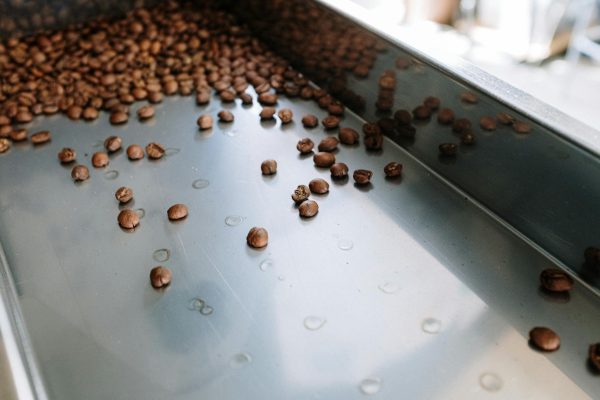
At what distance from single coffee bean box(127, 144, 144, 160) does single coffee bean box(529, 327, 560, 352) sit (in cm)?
82

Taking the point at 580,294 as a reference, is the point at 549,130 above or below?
above

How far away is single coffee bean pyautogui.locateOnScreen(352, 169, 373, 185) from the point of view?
1.02 m

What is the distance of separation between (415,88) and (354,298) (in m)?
0.44

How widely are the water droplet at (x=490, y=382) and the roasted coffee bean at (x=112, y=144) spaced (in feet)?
2.78

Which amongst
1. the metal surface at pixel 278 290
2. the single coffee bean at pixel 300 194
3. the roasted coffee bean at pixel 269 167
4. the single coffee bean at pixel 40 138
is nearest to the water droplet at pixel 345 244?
the metal surface at pixel 278 290

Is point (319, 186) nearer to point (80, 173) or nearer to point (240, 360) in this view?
point (240, 360)

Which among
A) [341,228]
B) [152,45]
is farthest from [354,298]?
Result: [152,45]

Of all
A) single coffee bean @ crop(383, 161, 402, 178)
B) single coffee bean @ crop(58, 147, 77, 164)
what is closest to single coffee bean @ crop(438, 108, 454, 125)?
single coffee bean @ crop(383, 161, 402, 178)

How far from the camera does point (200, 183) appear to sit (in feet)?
3.45

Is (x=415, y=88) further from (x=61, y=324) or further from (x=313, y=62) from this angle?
(x=61, y=324)

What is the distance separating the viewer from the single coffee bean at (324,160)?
1065mm

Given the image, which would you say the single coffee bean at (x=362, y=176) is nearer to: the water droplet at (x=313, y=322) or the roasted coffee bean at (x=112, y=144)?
the water droplet at (x=313, y=322)

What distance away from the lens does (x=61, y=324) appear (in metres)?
0.79

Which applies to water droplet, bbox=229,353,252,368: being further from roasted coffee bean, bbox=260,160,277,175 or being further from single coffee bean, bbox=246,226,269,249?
roasted coffee bean, bbox=260,160,277,175
